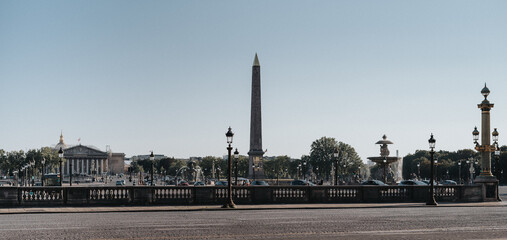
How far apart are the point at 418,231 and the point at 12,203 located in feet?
71.8


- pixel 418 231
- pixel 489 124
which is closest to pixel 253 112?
pixel 489 124

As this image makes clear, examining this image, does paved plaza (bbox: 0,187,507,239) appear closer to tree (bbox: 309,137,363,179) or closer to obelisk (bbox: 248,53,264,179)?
obelisk (bbox: 248,53,264,179)

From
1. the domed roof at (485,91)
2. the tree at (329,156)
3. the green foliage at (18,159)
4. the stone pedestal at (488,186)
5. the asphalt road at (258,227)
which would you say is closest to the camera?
the asphalt road at (258,227)

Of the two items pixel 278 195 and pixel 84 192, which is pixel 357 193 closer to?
pixel 278 195

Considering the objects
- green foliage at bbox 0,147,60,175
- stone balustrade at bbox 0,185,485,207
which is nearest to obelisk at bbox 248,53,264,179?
stone balustrade at bbox 0,185,485,207

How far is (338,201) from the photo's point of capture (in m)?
38.5

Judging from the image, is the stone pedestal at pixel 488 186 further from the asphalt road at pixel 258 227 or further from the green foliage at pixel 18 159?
the green foliage at pixel 18 159

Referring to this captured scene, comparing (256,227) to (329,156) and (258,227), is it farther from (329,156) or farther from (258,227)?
(329,156)

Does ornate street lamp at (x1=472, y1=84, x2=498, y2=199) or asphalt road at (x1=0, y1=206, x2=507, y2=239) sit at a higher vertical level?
ornate street lamp at (x1=472, y1=84, x2=498, y2=199)

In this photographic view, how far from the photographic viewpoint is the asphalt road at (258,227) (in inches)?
736

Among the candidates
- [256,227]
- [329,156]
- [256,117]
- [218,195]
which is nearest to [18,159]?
[329,156]

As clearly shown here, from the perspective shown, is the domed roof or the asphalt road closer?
the asphalt road

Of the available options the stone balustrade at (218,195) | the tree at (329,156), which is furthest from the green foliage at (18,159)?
the stone balustrade at (218,195)

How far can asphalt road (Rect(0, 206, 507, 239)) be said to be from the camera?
18703 mm
